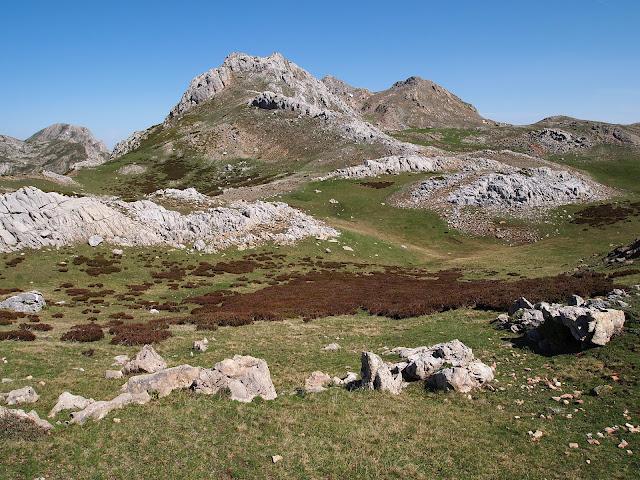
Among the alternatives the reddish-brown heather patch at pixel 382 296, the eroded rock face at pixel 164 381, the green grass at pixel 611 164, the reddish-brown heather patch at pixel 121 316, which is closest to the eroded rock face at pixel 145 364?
the eroded rock face at pixel 164 381

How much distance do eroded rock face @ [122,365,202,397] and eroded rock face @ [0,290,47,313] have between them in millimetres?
24252

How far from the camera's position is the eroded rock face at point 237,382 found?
68.0 ft

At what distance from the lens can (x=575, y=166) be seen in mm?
138625

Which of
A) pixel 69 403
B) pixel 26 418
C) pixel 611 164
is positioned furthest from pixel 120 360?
pixel 611 164

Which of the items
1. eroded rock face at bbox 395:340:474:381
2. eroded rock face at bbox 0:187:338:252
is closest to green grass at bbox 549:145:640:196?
eroded rock face at bbox 0:187:338:252

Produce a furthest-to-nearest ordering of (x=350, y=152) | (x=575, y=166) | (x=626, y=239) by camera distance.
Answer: (x=575, y=166)
(x=350, y=152)
(x=626, y=239)

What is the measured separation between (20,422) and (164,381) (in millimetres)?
5969

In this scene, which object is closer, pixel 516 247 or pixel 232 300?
pixel 232 300

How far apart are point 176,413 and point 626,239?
8050 cm

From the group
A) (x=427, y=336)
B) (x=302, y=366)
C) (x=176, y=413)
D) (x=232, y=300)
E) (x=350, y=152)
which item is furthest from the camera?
(x=350, y=152)

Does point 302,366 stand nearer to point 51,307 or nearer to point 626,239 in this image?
point 51,307

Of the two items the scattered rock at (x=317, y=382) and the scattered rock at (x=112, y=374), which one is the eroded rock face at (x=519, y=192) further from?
the scattered rock at (x=112, y=374)

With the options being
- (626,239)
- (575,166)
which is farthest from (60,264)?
(575,166)

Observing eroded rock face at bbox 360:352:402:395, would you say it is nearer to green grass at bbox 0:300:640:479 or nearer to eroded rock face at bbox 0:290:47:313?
green grass at bbox 0:300:640:479
